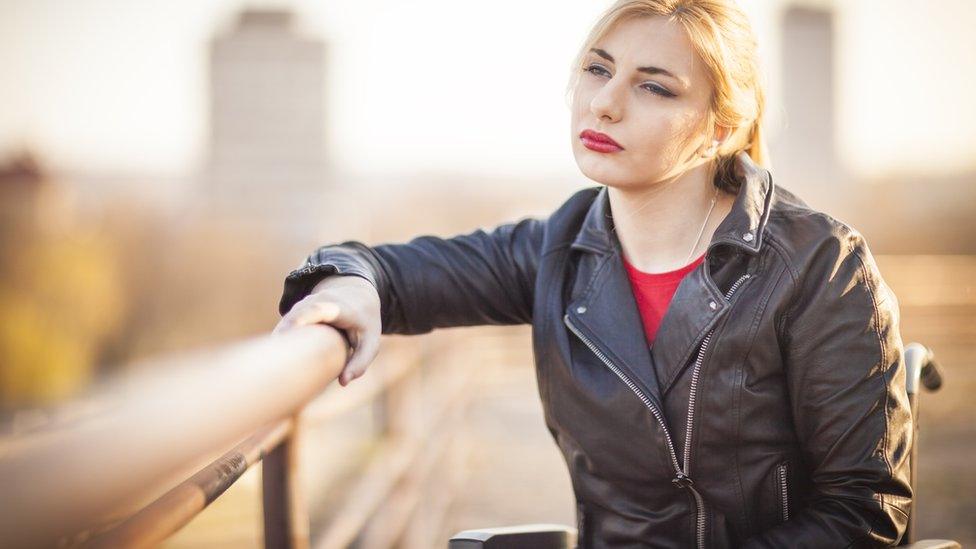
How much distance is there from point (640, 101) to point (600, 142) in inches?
3.9

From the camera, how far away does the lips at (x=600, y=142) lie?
1.67 metres

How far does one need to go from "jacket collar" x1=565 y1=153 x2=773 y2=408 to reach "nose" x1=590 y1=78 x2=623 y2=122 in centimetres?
25

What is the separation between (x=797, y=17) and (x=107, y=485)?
13644 centimetres

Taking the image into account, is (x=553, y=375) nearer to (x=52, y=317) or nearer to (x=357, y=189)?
(x=52, y=317)

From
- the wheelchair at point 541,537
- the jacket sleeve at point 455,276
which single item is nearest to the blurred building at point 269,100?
the jacket sleeve at point 455,276

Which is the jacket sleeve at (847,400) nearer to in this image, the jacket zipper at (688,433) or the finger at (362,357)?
the jacket zipper at (688,433)

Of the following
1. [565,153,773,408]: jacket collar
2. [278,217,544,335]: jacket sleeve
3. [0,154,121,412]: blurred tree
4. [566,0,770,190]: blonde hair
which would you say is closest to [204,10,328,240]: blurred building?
[0,154,121,412]: blurred tree

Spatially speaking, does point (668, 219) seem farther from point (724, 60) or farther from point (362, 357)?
point (362, 357)

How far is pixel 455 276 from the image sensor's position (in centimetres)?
179

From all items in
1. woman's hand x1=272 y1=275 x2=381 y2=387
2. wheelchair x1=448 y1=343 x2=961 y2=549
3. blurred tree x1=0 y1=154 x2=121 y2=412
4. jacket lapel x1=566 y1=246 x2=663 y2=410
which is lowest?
blurred tree x1=0 y1=154 x2=121 y2=412

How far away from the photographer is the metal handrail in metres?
0.53

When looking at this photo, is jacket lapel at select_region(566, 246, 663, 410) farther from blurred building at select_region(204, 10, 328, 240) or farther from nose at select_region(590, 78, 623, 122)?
blurred building at select_region(204, 10, 328, 240)

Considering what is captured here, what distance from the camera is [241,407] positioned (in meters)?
0.81

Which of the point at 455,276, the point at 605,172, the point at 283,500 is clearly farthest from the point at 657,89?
the point at 283,500
